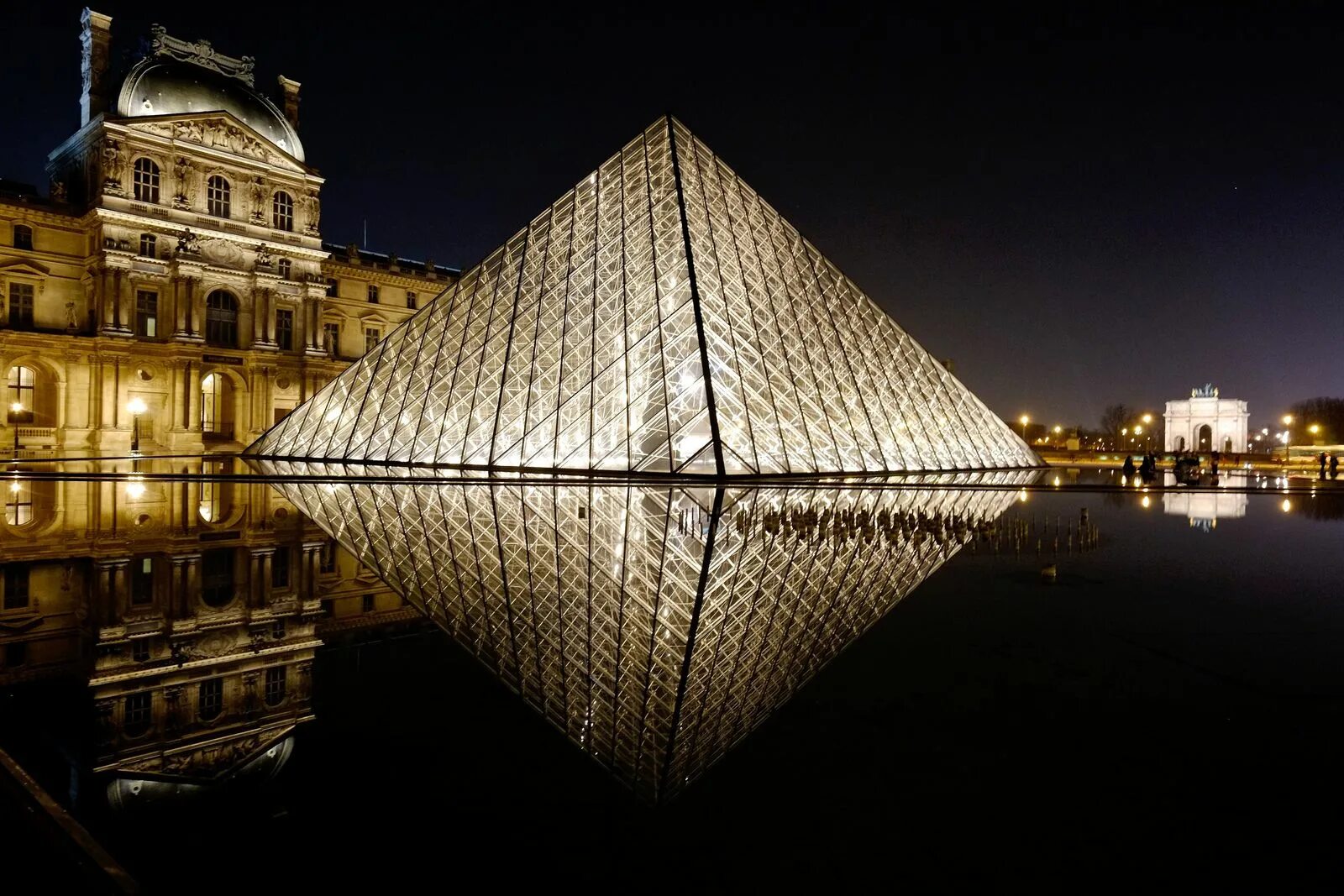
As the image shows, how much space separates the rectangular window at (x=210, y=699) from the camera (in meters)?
3.97

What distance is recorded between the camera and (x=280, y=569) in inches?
320

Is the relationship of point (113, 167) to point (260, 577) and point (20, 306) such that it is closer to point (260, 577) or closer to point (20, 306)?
point (20, 306)

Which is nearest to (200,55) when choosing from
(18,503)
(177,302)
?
(177,302)

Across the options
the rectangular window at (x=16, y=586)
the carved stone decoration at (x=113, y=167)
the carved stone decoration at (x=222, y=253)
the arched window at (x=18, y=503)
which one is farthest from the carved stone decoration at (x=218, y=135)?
the rectangular window at (x=16, y=586)

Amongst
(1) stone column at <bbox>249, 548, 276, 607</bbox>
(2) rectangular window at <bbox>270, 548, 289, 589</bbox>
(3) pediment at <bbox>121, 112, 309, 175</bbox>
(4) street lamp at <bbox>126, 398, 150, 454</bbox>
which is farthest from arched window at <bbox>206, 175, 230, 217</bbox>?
(2) rectangular window at <bbox>270, 548, 289, 589</bbox>

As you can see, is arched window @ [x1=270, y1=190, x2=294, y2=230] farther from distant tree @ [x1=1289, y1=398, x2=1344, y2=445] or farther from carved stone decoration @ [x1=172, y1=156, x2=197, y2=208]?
distant tree @ [x1=1289, y1=398, x2=1344, y2=445]

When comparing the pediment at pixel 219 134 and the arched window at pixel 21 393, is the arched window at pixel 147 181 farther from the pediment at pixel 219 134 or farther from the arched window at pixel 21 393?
the arched window at pixel 21 393

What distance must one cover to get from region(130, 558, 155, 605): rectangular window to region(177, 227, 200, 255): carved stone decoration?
38.6 metres

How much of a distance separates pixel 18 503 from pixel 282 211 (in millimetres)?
34572

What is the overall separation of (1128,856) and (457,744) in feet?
8.38

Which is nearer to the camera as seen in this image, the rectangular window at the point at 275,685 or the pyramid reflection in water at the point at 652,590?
the pyramid reflection in water at the point at 652,590

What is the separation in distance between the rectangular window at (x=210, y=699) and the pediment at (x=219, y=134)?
147 ft

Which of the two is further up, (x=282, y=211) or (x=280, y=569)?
(x=282, y=211)

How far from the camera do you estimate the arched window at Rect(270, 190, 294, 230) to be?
145 ft
